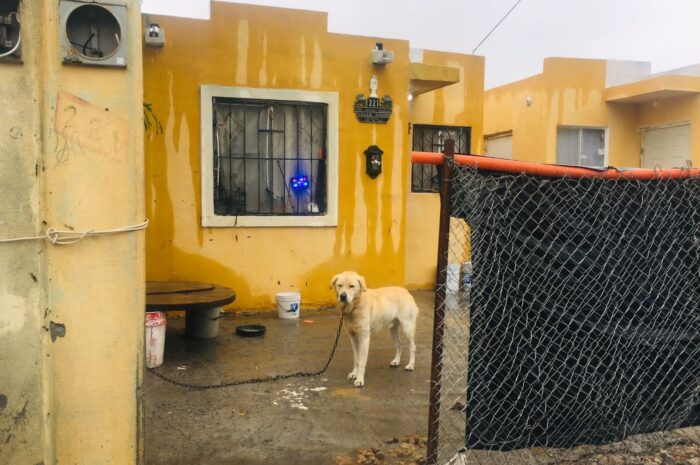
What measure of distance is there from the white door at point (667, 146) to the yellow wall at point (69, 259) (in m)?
11.0

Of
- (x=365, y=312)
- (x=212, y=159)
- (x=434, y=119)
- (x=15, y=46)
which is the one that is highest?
(x=434, y=119)

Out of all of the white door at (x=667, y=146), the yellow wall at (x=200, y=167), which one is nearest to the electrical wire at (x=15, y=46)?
the yellow wall at (x=200, y=167)

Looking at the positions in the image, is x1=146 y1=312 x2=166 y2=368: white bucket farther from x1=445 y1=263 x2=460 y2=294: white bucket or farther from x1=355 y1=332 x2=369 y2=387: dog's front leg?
x1=445 y1=263 x2=460 y2=294: white bucket

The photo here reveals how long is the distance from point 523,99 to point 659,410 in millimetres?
9663

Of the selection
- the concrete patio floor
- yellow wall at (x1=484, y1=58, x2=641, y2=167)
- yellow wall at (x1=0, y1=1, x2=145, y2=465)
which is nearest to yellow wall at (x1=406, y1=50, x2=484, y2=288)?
yellow wall at (x1=484, y1=58, x2=641, y2=167)

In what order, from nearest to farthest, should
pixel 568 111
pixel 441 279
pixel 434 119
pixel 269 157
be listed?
pixel 441 279, pixel 269 157, pixel 434 119, pixel 568 111

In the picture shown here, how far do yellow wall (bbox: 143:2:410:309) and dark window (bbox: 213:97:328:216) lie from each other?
0.85ft

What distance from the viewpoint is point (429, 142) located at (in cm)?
947

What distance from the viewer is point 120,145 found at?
2473 millimetres

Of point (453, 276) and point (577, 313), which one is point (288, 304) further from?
point (577, 313)

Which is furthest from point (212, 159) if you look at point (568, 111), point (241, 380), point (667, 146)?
point (667, 146)

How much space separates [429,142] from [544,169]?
6842 millimetres

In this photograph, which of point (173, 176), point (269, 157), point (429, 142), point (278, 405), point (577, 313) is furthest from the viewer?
point (429, 142)

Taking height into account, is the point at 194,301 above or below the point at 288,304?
above
